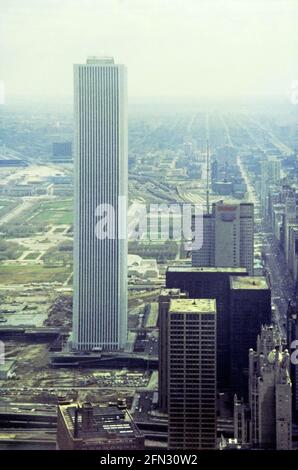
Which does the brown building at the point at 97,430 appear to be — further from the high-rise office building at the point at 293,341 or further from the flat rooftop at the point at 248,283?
the flat rooftop at the point at 248,283

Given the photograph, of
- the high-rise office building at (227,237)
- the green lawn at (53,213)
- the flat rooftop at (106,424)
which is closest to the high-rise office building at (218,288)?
the high-rise office building at (227,237)

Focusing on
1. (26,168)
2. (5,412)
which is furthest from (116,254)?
(5,412)

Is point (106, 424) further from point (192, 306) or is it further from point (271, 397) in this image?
point (192, 306)

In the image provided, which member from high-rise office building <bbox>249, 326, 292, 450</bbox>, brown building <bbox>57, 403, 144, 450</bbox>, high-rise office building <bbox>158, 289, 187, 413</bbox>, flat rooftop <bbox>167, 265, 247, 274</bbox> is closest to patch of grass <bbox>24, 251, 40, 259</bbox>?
flat rooftop <bbox>167, 265, 247, 274</bbox>
